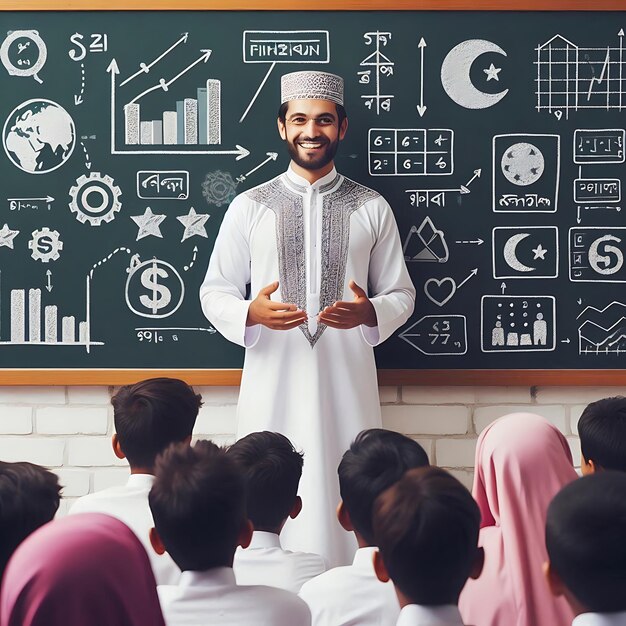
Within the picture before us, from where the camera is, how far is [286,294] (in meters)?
3.20

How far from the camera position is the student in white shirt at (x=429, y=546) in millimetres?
1436

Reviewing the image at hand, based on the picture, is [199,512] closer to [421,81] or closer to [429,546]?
[429,546]

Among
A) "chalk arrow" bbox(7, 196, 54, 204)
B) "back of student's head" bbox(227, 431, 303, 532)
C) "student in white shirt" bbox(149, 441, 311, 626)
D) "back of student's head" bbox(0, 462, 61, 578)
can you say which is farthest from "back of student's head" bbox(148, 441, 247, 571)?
"chalk arrow" bbox(7, 196, 54, 204)

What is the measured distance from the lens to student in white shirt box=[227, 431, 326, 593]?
1906mm

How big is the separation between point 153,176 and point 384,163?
2.73 feet

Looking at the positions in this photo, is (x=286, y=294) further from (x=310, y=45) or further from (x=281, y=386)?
(x=310, y=45)

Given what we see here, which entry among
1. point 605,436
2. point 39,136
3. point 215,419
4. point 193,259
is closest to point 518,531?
point 605,436

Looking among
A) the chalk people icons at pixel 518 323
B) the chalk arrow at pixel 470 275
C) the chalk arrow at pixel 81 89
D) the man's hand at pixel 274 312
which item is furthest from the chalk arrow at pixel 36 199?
the chalk people icons at pixel 518 323

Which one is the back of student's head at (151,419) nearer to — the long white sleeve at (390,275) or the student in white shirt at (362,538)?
the student in white shirt at (362,538)

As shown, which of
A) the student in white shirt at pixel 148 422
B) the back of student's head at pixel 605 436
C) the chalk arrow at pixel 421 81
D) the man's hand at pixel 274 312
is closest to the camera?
the back of student's head at pixel 605 436

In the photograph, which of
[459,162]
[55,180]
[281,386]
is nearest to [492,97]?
[459,162]

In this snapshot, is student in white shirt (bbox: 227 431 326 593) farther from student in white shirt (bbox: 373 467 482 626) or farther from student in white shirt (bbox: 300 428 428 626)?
student in white shirt (bbox: 373 467 482 626)

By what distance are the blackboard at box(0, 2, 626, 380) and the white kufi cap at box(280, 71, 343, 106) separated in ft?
0.72

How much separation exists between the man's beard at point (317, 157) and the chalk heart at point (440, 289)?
23.2 inches
